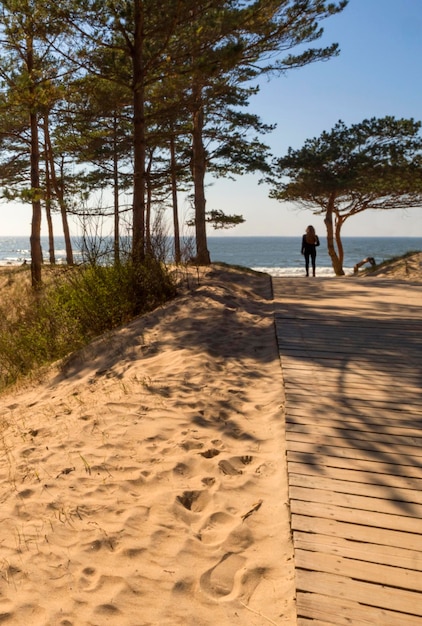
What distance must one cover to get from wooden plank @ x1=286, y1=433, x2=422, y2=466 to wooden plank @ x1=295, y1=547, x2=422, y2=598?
961mm

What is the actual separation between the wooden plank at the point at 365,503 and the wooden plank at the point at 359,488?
26mm

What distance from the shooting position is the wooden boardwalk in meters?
2.23

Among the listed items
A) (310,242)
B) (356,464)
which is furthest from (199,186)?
(356,464)

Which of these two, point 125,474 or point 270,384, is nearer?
point 125,474

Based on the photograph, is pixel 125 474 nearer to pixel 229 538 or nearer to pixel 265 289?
pixel 229 538

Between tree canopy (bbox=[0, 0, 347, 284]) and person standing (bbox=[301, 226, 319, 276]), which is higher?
tree canopy (bbox=[0, 0, 347, 284])

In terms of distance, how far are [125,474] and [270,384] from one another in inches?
78.1

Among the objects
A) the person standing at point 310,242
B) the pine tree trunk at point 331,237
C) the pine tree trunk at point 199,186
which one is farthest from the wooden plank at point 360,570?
the pine tree trunk at point 331,237

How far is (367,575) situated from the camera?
233 cm

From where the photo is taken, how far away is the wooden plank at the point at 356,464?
319 cm

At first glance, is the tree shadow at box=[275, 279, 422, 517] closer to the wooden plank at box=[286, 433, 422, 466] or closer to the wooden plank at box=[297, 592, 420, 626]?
the wooden plank at box=[286, 433, 422, 466]

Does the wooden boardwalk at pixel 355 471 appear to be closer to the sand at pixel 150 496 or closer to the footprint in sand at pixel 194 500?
the sand at pixel 150 496

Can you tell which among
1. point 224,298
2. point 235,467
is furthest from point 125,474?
point 224,298

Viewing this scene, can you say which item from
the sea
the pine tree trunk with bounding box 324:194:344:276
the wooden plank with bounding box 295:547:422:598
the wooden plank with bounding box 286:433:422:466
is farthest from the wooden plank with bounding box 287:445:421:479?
the pine tree trunk with bounding box 324:194:344:276
